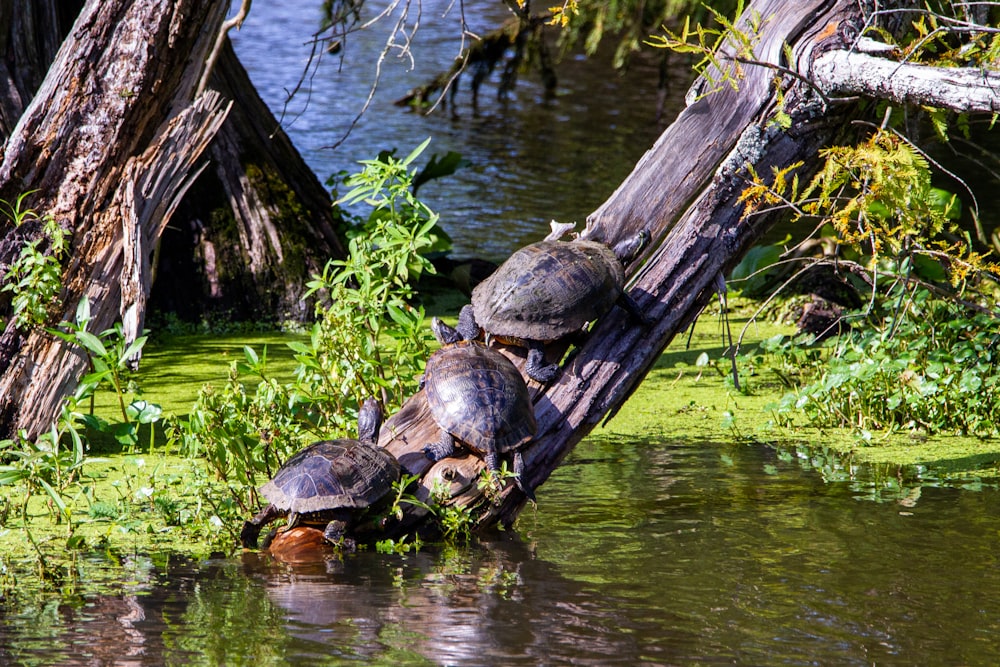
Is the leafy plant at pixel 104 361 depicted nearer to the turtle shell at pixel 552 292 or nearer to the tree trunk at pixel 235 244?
the turtle shell at pixel 552 292

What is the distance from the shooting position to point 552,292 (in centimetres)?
454

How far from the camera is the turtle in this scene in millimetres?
4188

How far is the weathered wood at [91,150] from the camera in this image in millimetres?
5090

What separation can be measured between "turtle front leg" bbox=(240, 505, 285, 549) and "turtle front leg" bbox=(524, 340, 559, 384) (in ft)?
3.83

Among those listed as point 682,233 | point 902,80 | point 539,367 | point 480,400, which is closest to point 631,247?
point 682,233

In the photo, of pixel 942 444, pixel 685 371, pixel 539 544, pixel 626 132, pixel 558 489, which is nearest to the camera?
pixel 539 544

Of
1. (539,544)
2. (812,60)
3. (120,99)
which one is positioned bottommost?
(539,544)

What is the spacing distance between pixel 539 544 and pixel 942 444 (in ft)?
7.83

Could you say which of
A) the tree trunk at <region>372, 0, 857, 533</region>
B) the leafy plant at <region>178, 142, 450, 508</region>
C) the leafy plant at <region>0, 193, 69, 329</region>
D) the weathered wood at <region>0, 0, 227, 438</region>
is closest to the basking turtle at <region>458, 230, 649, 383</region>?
the tree trunk at <region>372, 0, 857, 533</region>

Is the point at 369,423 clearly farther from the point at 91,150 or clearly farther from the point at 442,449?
the point at 91,150

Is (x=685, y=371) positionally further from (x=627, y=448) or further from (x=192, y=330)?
(x=192, y=330)

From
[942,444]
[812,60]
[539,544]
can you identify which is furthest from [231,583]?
[942,444]

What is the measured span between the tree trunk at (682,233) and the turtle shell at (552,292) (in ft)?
0.51

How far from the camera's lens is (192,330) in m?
7.38
